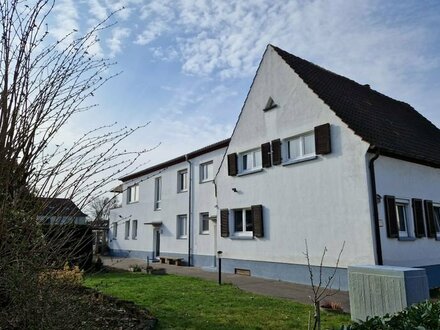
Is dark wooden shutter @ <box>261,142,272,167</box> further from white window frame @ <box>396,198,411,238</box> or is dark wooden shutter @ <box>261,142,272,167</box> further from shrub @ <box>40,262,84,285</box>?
shrub @ <box>40,262,84,285</box>

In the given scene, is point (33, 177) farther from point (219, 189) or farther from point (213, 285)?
point (219, 189)

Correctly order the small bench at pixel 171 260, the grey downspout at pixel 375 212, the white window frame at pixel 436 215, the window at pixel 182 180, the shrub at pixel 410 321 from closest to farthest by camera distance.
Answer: the shrub at pixel 410 321 → the grey downspout at pixel 375 212 → the white window frame at pixel 436 215 → the small bench at pixel 171 260 → the window at pixel 182 180

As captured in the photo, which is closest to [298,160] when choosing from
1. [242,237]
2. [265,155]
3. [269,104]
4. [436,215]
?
[265,155]

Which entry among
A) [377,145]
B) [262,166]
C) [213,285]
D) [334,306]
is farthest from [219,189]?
[334,306]

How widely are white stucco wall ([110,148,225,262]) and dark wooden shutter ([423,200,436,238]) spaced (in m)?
10.0

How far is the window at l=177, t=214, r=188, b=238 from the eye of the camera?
2332 centimetres

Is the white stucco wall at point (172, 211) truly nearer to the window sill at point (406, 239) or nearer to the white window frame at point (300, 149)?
the white window frame at point (300, 149)

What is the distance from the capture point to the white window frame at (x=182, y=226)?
2319 cm

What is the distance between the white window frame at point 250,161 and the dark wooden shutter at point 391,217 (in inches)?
213

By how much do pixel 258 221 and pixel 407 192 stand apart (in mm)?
5638

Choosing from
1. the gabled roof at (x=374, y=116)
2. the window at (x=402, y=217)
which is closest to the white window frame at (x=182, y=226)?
the gabled roof at (x=374, y=116)

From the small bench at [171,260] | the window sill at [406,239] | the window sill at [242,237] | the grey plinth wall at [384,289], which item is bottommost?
the small bench at [171,260]

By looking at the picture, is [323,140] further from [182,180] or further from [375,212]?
[182,180]

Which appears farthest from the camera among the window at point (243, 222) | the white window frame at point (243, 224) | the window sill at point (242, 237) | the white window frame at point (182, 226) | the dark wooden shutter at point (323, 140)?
the white window frame at point (182, 226)
